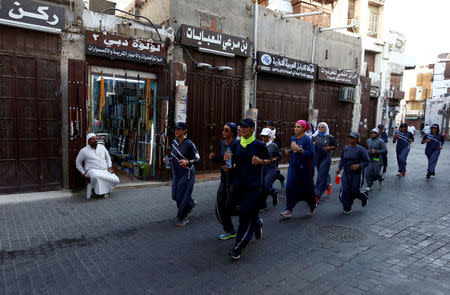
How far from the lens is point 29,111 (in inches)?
279

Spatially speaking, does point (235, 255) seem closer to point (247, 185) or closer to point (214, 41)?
point (247, 185)

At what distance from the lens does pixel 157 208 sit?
252 inches

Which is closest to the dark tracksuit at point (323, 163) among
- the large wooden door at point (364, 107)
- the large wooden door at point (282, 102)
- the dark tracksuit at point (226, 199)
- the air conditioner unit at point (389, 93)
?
the dark tracksuit at point (226, 199)

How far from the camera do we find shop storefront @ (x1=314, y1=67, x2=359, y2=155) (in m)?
14.0

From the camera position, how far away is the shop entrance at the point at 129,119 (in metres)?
8.68

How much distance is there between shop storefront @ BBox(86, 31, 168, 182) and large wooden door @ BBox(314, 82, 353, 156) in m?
7.76

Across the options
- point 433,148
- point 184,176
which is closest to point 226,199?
point 184,176

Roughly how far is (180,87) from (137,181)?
290cm

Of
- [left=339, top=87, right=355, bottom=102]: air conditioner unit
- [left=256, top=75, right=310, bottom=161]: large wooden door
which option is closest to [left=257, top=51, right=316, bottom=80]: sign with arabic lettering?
[left=256, top=75, right=310, bottom=161]: large wooden door

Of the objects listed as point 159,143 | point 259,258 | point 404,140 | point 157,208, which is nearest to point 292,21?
point 404,140

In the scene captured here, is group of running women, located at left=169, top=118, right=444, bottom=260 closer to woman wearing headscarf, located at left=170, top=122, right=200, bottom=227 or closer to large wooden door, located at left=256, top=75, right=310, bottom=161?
woman wearing headscarf, located at left=170, top=122, right=200, bottom=227

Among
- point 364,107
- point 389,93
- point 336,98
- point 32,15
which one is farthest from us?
point 389,93

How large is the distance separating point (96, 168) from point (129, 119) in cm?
367

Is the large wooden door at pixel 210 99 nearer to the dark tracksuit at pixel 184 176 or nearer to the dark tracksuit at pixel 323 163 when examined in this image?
the dark tracksuit at pixel 323 163
